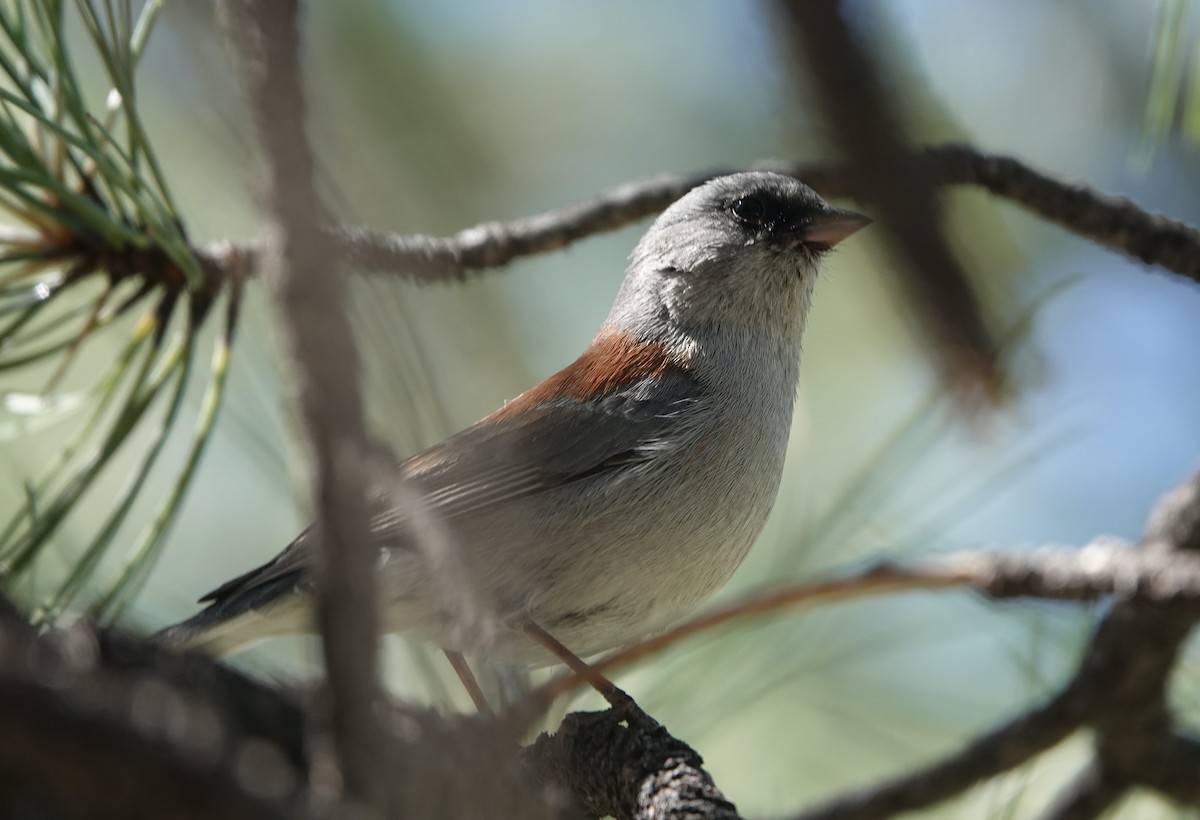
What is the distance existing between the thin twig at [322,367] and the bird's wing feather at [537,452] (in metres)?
1.86

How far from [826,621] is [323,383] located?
8.11 feet

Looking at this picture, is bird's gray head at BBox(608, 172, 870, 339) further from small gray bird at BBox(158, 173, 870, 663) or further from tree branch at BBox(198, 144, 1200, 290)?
tree branch at BBox(198, 144, 1200, 290)

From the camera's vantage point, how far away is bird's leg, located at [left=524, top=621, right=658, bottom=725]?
2.44m

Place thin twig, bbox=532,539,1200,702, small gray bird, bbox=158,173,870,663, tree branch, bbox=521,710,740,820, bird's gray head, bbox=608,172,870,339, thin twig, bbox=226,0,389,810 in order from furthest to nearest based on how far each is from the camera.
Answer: bird's gray head, bbox=608,172,870,339, small gray bird, bbox=158,173,870,663, tree branch, bbox=521,710,740,820, thin twig, bbox=532,539,1200,702, thin twig, bbox=226,0,389,810

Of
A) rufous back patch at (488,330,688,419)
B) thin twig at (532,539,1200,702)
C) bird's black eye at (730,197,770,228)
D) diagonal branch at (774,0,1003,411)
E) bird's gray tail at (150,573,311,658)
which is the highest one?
bird's black eye at (730,197,770,228)

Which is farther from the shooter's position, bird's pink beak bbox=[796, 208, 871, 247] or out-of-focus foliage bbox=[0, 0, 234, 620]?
bird's pink beak bbox=[796, 208, 871, 247]

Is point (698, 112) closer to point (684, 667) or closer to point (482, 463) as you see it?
point (482, 463)

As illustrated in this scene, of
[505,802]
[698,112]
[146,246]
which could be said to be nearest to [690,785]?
[505,802]

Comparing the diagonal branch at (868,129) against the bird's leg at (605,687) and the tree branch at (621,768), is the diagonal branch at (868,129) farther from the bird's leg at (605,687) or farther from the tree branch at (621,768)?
the bird's leg at (605,687)

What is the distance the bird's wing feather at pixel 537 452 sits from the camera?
9.52 feet

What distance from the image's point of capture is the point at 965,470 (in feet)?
9.37

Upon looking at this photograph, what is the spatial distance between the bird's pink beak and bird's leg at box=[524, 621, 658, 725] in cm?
147

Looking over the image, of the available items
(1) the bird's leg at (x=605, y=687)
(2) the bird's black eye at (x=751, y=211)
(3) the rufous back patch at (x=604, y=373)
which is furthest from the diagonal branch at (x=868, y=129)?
(2) the bird's black eye at (x=751, y=211)

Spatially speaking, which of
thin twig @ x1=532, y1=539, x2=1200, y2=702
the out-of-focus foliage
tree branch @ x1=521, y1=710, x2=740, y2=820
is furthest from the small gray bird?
thin twig @ x1=532, y1=539, x2=1200, y2=702
